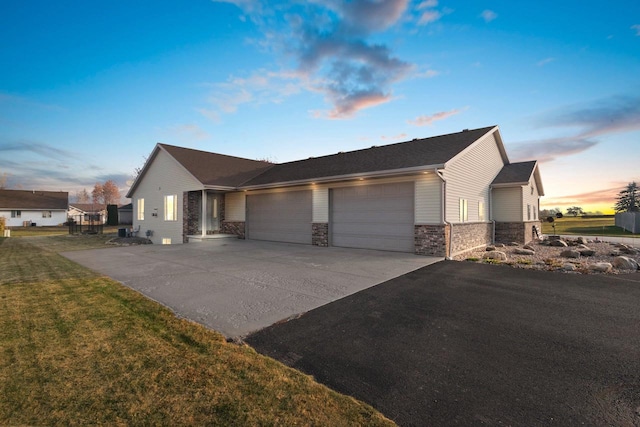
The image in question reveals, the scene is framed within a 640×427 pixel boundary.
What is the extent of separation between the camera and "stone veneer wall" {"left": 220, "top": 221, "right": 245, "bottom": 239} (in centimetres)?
1616

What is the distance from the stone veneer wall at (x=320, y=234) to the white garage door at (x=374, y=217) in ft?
0.93

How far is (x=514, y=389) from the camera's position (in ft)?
8.37

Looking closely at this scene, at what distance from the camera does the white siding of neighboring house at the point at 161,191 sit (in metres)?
15.5

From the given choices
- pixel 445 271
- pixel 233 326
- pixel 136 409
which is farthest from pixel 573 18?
pixel 136 409

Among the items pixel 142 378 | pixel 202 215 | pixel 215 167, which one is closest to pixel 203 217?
pixel 202 215

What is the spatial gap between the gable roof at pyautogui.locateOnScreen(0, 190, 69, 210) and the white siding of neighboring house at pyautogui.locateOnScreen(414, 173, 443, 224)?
51.9 m

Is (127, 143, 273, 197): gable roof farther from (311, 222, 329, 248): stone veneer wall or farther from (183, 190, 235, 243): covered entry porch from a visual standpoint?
(311, 222, 329, 248): stone veneer wall

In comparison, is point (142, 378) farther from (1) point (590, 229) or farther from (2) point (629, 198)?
(2) point (629, 198)

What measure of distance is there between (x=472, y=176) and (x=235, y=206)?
12.9 metres

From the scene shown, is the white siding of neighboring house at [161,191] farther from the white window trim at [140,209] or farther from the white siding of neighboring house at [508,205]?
the white siding of neighboring house at [508,205]

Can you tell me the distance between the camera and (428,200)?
990 centimetres

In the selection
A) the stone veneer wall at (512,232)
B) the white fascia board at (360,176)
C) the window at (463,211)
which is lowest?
the stone veneer wall at (512,232)

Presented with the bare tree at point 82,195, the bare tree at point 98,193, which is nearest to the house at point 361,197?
the bare tree at point 98,193

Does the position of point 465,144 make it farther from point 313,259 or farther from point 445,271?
point 313,259
